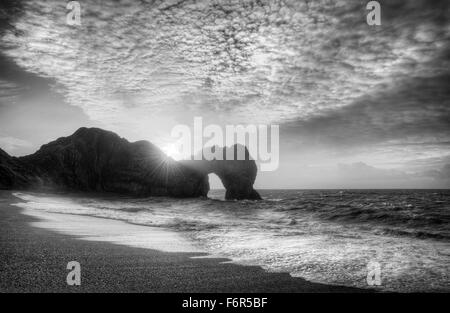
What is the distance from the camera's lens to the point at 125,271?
464 centimetres

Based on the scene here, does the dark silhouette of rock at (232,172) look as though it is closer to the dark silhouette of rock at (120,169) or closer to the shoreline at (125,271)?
the dark silhouette of rock at (120,169)

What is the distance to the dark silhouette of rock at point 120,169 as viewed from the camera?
48.6m

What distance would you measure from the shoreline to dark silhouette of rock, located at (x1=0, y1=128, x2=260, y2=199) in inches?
1768

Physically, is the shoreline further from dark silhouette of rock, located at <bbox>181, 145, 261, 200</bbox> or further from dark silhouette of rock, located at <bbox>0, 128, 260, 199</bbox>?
dark silhouette of rock, located at <bbox>181, 145, 261, 200</bbox>

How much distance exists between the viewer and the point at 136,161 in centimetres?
5203

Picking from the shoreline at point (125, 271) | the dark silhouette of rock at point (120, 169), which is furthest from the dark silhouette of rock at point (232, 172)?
the shoreline at point (125, 271)

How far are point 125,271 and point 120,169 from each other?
5049cm

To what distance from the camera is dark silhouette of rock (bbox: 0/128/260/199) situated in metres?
48.6

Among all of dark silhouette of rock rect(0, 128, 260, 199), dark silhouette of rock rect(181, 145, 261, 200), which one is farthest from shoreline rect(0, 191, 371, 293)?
dark silhouette of rock rect(181, 145, 261, 200)

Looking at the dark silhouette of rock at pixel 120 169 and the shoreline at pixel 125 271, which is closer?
the shoreline at pixel 125 271

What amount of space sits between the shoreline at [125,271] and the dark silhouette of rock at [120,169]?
44902 mm

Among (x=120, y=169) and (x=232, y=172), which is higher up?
(x=120, y=169)

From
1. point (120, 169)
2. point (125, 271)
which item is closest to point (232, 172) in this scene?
point (120, 169)

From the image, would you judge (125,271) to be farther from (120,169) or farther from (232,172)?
(232,172)
